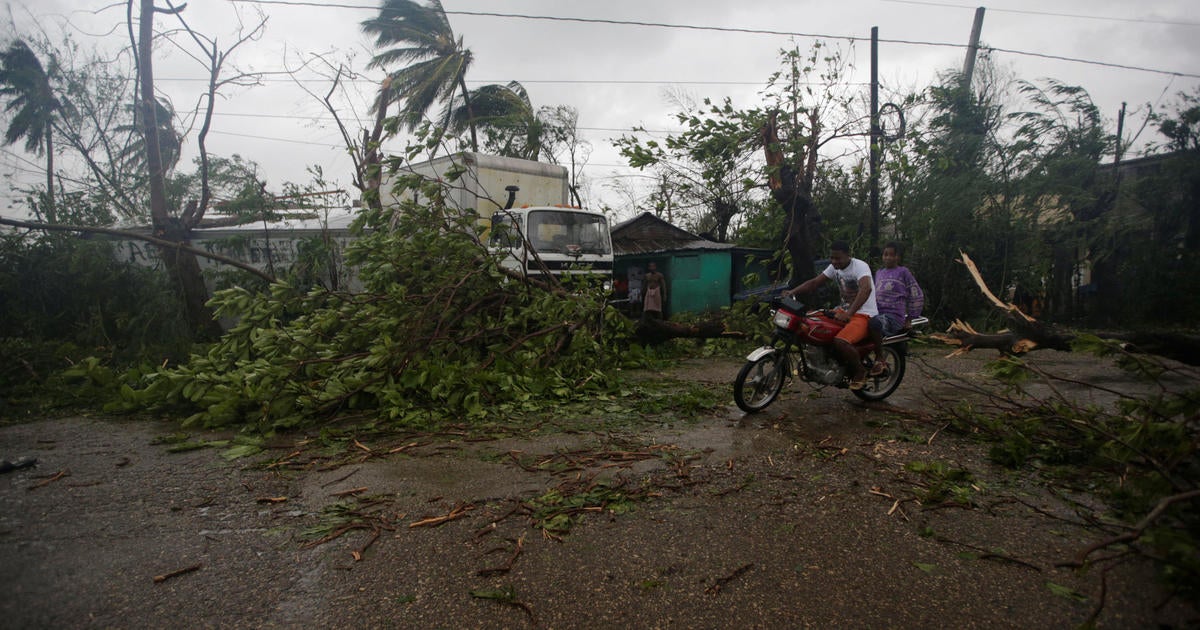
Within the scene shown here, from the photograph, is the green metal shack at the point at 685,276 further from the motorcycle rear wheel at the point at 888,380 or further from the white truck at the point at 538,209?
the motorcycle rear wheel at the point at 888,380

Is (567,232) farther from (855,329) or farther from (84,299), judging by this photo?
(84,299)

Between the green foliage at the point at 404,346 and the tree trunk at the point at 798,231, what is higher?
the tree trunk at the point at 798,231

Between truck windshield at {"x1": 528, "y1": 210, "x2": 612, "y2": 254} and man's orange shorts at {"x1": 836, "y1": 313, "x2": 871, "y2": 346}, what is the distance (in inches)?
222

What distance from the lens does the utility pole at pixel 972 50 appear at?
15.0 meters

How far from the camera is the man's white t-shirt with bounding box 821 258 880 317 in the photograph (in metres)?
5.65

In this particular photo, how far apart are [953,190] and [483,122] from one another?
14208 millimetres

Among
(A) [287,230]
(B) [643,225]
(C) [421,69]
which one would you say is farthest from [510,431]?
(C) [421,69]

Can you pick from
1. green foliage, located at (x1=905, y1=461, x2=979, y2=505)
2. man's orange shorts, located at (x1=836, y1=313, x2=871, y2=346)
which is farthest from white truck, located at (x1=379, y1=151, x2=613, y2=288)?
green foliage, located at (x1=905, y1=461, x2=979, y2=505)

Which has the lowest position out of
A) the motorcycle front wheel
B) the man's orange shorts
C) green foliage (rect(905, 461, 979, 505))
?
green foliage (rect(905, 461, 979, 505))

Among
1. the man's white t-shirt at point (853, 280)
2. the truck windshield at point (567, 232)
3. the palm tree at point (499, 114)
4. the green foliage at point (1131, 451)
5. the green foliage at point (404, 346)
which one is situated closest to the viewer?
the green foliage at point (1131, 451)

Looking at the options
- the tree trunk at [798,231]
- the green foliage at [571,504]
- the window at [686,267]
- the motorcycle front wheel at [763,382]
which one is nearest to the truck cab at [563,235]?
the window at [686,267]

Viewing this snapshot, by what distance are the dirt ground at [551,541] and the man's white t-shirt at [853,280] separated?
1.36m

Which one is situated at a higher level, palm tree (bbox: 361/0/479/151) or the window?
palm tree (bbox: 361/0/479/151)

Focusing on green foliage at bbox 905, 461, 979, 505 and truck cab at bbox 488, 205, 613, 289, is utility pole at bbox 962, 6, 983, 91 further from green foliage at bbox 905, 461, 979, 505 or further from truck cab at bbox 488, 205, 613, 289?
green foliage at bbox 905, 461, 979, 505
